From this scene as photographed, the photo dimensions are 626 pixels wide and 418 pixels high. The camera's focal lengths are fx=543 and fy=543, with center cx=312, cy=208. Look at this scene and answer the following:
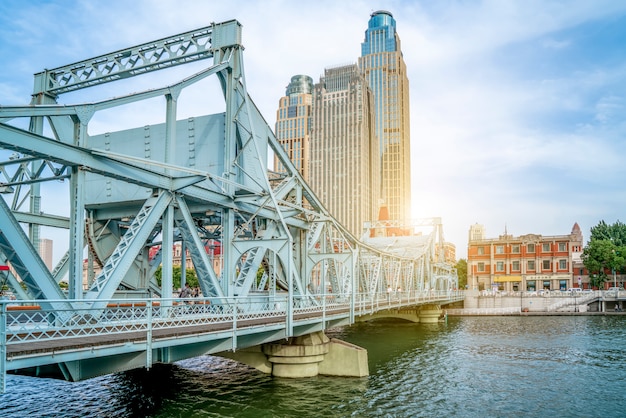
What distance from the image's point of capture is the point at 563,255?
375 ft

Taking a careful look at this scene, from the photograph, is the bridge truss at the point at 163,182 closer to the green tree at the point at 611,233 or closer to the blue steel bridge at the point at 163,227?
the blue steel bridge at the point at 163,227

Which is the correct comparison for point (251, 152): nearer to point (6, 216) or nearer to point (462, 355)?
point (6, 216)

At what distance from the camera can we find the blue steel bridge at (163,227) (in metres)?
16.2

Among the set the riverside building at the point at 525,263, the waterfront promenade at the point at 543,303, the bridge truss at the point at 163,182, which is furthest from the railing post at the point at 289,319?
the riverside building at the point at 525,263

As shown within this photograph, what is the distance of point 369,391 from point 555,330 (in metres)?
41.1

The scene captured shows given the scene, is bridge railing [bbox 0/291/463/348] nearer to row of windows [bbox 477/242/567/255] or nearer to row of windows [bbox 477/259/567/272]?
row of windows [bbox 477/259/567/272]

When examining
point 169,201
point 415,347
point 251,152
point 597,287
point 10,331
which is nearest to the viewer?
point 10,331

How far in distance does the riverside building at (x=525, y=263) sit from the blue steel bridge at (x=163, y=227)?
3483 inches

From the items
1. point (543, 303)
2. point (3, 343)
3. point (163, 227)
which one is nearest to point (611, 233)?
point (543, 303)

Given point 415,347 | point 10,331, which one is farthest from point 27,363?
point 415,347

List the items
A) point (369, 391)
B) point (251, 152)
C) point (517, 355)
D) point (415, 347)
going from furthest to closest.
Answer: point (415, 347)
point (517, 355)
point (251, 152)
point (369, 391)

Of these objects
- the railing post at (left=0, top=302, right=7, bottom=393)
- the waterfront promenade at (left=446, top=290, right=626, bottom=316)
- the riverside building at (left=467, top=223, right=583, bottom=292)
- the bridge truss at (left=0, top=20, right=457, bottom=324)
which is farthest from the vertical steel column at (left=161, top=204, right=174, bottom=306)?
the riverside building at (left=467, top=223, right=583, bottom=292)

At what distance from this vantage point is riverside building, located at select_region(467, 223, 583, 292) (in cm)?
11406

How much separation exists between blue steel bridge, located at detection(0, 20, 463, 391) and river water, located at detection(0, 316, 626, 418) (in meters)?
2.59
